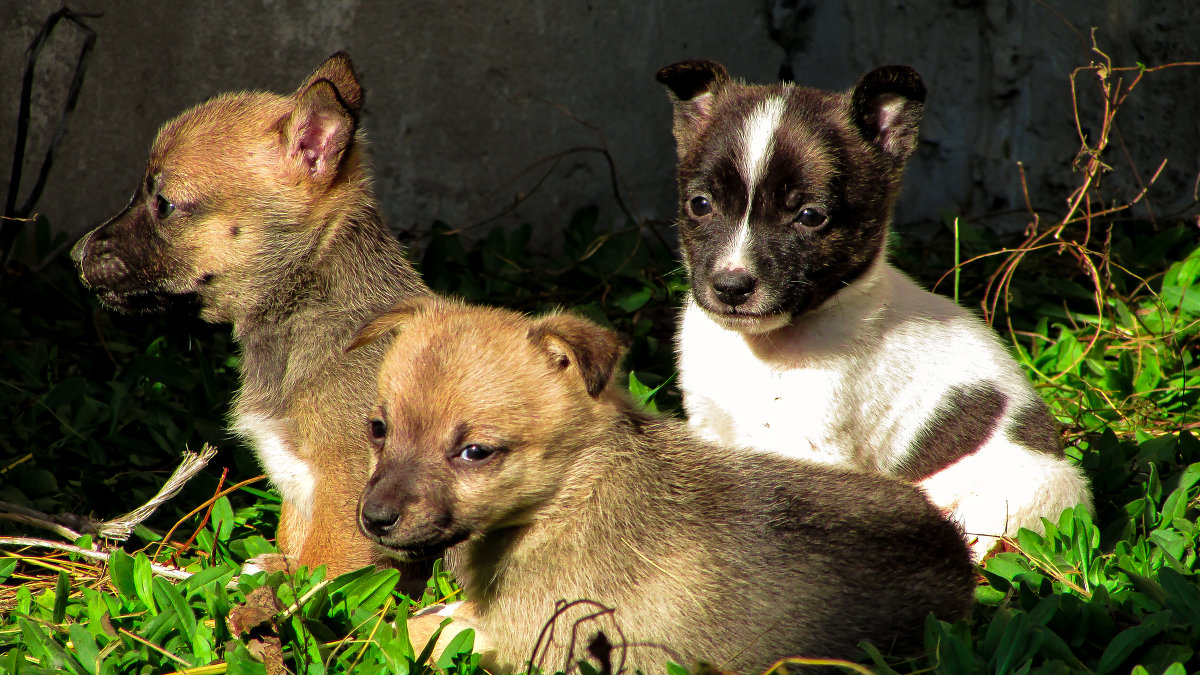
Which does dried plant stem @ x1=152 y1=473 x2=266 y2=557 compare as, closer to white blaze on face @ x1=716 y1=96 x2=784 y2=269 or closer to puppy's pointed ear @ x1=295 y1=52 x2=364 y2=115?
puppy's pointed ear @ x1=295 y1=52 x2=364 y2=115

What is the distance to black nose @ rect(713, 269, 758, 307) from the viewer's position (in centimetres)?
385

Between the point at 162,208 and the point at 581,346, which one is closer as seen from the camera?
the point at 581,346

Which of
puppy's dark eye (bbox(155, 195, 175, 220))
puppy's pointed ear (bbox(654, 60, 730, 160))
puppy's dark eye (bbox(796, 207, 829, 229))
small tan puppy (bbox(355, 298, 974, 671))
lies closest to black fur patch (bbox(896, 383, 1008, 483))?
small tan puppy (bbox(355, 298, 974, 671))

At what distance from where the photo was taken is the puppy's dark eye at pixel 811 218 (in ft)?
13.1

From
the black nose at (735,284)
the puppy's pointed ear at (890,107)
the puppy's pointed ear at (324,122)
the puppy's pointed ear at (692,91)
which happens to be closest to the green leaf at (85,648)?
the puppy's pointed ear at (324,122)

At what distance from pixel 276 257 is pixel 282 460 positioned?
0.77m

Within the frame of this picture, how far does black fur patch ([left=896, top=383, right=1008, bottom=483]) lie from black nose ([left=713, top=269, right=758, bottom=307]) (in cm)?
94

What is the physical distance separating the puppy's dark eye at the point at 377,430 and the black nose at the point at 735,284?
1.28 metres

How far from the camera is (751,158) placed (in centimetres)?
398

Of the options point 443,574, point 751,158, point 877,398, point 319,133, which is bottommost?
point 443,574

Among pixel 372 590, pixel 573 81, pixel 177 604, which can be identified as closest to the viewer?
pixel 177 604

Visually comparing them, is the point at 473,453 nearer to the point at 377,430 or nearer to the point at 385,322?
the point at 377,430

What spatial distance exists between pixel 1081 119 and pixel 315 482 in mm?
5741

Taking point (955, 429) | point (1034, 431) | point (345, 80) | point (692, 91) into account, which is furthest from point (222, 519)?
point (1034, 431)
